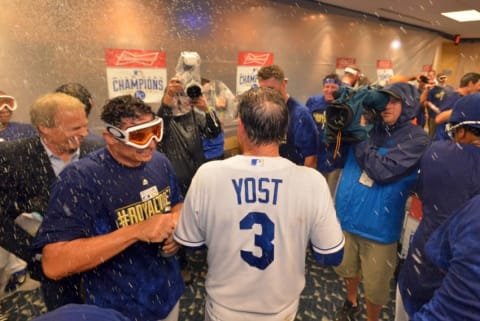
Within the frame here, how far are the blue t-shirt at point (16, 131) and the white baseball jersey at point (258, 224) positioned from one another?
8.52 ft

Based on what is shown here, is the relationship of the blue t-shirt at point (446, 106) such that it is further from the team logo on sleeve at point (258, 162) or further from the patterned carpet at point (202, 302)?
the team logo on sleeve at point (258, 162)

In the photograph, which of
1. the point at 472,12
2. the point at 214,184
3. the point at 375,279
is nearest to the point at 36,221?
the point at 214,184

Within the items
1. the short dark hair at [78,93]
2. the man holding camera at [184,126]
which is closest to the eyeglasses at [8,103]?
the short dark hair at [78,93]

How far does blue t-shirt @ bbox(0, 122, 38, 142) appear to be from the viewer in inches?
119

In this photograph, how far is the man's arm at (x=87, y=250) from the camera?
1326 millimetres

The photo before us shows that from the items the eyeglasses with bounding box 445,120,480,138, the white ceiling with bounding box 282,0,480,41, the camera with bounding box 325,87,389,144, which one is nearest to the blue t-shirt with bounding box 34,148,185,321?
the camera with bounding box 325,87,389,144

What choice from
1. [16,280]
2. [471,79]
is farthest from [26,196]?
[471,79]

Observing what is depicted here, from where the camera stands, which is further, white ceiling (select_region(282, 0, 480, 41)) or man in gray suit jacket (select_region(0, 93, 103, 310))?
white ceiling (select_region(282, 0, 480, 41))

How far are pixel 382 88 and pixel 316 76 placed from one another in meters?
5.20

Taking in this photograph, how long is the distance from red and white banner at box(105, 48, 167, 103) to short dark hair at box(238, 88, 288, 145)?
311 cm

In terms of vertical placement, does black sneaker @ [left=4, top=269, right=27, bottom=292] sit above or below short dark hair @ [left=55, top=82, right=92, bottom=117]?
below

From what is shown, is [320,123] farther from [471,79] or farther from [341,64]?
[341,64]

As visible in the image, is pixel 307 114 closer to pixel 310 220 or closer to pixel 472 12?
pixel 310 220

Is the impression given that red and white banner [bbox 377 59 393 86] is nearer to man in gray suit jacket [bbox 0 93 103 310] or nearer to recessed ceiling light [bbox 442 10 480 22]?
recessed ceiling light [bbox 442 10 480 22]
